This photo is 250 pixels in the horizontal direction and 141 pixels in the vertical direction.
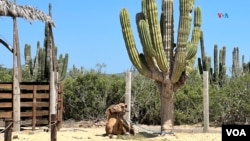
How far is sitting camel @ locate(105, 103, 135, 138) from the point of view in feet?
46.1

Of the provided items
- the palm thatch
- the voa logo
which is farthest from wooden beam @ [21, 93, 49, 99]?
the voa logo

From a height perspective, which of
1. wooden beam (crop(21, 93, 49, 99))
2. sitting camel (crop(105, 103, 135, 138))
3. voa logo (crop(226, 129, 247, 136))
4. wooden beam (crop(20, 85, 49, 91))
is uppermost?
wooden beam (crop(20, 85, 49, 91))

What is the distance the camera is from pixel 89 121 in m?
20.6

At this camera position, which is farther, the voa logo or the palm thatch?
the palm thatch

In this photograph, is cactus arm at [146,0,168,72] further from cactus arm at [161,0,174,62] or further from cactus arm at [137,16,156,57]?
cactus arm at [161,0,174,62]

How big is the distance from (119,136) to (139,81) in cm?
683

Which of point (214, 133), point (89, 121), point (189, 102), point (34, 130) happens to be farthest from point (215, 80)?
point (34, 130)

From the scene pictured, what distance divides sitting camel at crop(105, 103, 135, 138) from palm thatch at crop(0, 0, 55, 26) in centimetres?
344

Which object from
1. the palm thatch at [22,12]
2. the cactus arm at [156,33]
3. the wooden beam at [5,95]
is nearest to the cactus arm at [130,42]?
the cactus arm at [156,33]

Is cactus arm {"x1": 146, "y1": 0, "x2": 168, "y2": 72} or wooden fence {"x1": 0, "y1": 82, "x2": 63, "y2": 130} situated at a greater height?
cactus arm {"x1": 146, "y1": 0, "x2": 168, "y2": 72}

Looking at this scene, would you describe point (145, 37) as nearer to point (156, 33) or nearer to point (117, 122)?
point (156, 33)

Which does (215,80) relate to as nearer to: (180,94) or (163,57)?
(180,94)

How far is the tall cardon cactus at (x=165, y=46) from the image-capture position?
1445 cm

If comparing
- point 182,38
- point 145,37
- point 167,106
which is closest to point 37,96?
point 145,37
